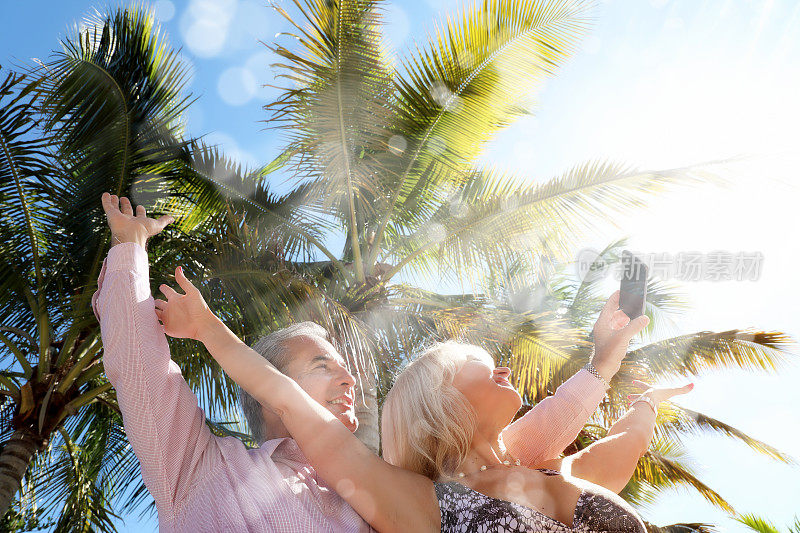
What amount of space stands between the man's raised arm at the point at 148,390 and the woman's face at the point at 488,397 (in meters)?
0.77

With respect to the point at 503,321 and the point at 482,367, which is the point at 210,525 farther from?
the point at 503,321

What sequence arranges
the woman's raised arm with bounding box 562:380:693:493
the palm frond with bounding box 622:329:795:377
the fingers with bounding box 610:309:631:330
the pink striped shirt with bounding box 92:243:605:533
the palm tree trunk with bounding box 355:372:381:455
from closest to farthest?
the pink striped shirt with bounding box 92:243:605:533 → the woman's raised arm with bounding box 562:380:693:493 → the fingers with bounding box 610:309:631:330 → the palm tree trunk with bounding box 355:372:381:455 → the palm frond with bounding box 622:329:795:377

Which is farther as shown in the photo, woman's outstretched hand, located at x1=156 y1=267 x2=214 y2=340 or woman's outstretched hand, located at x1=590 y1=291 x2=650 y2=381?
woman's outstretched hand, located at x1=590 y1=291 x2=650 y2=381

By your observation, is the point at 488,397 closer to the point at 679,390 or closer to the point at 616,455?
the point at 616,455

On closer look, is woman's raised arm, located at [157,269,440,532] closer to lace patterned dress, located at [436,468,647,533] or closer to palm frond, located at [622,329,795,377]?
lace patterned dress, located at [436,468,647,533]

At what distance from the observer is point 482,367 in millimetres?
1822

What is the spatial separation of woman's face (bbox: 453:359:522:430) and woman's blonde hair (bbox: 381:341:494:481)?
1.1 inches

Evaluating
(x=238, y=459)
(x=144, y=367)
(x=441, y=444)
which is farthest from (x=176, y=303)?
(x=441, y=444)

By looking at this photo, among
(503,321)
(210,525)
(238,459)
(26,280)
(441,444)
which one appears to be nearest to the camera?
(210,525)

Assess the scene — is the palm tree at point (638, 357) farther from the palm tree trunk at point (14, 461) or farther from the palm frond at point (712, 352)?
the palm tree trunk at point (14, 461)

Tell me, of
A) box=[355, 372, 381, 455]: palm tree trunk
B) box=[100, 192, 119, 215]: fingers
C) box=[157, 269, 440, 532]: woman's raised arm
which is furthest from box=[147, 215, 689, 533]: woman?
box=[355, 372, 381, 455]: palm tree trunk

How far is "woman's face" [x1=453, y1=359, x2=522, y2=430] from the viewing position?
1.76 meters

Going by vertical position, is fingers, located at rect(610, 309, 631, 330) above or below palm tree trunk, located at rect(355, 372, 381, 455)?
above

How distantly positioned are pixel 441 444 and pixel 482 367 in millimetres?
292
